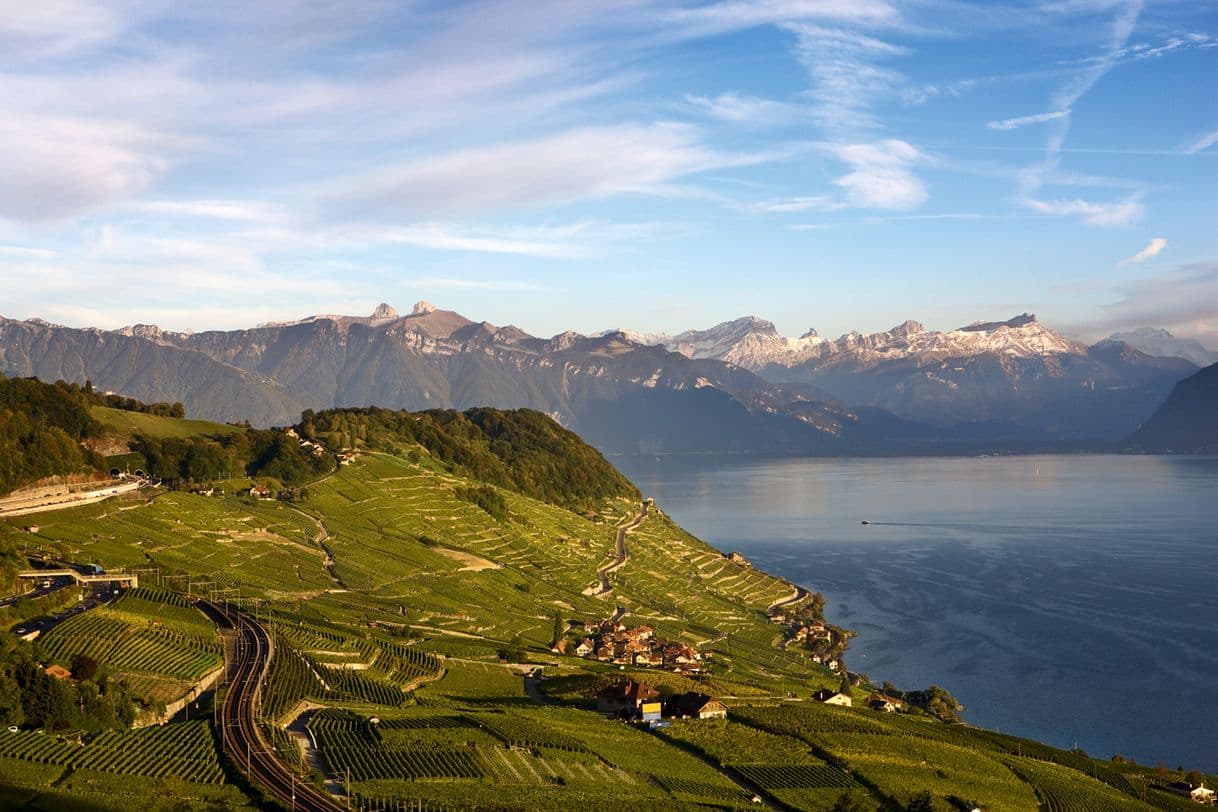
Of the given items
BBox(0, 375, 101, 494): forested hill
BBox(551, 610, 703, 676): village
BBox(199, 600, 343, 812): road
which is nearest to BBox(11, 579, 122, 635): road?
BBox(199, 600, 343, 812): road

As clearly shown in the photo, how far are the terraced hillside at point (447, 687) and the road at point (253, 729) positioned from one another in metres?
0.62

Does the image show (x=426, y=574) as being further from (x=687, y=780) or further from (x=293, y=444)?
(x=687, y=780)

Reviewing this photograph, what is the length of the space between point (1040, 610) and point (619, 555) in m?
40.9

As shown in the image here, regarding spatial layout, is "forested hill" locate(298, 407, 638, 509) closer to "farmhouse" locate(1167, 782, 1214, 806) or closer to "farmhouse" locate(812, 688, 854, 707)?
"farmhouse" locate(812, 688, 854, 707)

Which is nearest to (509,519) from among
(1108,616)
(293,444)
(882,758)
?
(293,444)

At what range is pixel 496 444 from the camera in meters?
160

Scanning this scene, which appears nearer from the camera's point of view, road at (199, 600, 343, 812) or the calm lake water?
Result: road at (199, 600, 343, 812)

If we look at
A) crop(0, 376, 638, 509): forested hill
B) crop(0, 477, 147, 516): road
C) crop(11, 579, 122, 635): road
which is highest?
crop(0, 376, 638, 509): forested hill

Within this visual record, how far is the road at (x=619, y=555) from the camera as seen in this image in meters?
101

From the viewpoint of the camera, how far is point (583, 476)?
157 meters

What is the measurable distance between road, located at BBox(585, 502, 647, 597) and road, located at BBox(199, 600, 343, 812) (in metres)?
48.2

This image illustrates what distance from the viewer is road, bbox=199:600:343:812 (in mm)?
33469

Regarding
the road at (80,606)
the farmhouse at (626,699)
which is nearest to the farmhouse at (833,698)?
the farmhouse at (626,699)

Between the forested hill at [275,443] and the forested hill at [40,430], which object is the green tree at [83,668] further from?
the forested hill at [275,443]
